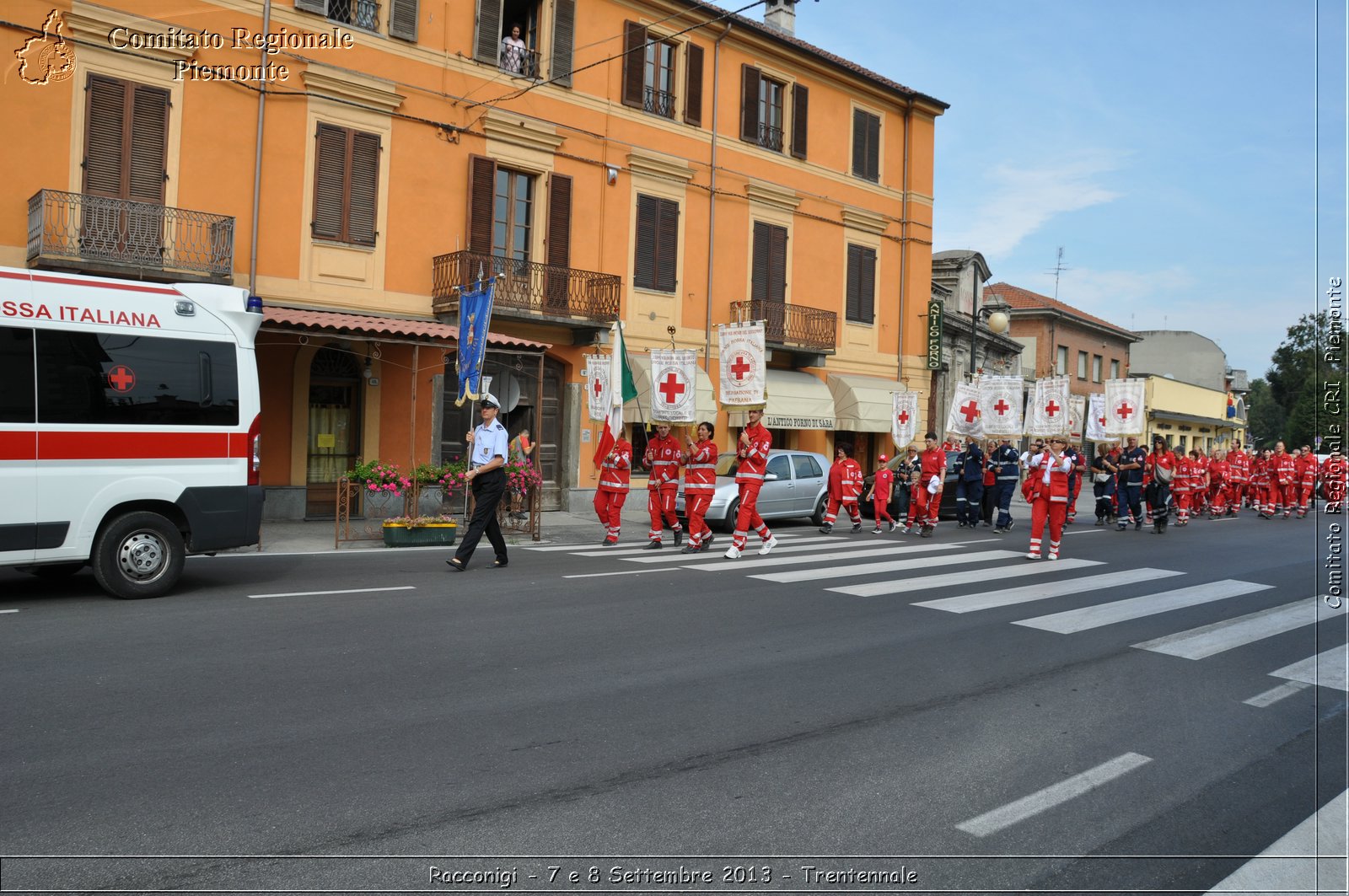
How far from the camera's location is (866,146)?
27.9 metres

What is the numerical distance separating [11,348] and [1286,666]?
33.7 ft

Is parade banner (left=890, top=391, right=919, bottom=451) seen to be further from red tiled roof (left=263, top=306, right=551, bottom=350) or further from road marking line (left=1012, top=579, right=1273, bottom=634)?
road marking line (left=1012, top=579, right=1273, bottom=634)

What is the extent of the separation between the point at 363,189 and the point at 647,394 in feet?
23.2

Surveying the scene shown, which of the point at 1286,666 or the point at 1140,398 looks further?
the point at 1140,398

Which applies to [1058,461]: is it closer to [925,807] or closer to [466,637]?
[466,637]

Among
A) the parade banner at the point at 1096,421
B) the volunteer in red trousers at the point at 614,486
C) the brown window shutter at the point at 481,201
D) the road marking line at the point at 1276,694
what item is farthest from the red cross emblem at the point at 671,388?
the parade banner at the point at 1096,421

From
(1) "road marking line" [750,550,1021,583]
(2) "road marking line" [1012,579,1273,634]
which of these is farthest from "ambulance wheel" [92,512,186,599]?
(2) "road marking line" [1012,579,1273,634]

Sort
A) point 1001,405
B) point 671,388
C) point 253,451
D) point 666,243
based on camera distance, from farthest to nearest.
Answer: point 666,243, point 1001,405, point 671,388, point 253,451

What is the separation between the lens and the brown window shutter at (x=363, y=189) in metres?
18.0

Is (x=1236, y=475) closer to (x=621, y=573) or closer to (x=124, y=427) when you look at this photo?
(x=621, y=573)

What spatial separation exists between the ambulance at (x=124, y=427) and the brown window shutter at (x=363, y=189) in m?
9.25

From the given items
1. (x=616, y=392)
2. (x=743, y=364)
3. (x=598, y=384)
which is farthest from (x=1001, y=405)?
(x=616, y=392)

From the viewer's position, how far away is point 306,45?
1730 centimetres

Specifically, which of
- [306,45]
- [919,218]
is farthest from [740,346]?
[919,218]
